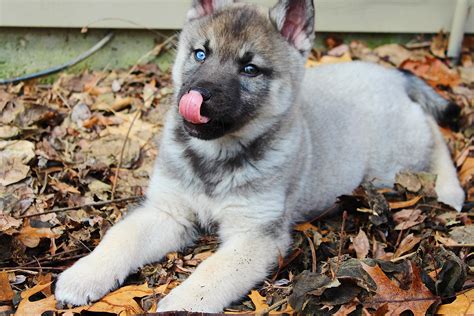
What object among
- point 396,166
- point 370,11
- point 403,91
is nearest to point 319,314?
point 396,166

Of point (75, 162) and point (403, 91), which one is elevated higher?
point (403, 91)

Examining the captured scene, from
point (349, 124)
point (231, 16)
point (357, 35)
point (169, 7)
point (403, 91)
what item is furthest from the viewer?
point (357, 35)

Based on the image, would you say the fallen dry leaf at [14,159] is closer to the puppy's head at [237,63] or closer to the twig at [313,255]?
the puppy's head at [237,63]

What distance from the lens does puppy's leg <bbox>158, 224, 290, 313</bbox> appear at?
331 cm

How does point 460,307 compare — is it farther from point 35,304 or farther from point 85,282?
point 35,304

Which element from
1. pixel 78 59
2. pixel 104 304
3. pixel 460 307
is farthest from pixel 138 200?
pixel 460 307

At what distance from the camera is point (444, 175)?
4.88 meters

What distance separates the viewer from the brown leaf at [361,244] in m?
3.83

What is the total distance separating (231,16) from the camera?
374 centimetres

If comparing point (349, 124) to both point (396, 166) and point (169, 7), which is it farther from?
point (169, 7)

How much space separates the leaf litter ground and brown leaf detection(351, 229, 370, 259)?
0.5 inches

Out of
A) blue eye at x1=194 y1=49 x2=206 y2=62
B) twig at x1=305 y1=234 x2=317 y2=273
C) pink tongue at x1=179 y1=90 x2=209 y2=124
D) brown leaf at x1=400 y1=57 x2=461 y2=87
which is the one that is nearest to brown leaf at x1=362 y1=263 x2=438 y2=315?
twig at x1=305 y1=234 x2=317 y2=273

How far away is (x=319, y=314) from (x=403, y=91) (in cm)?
257

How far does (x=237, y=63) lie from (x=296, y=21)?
1.74 feet
